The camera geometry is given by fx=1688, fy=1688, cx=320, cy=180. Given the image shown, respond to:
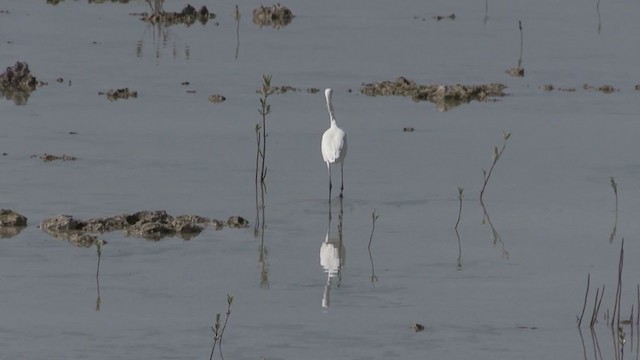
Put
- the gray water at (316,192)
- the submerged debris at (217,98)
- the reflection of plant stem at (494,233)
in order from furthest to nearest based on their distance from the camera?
the submerged debris at (217,98) → the reflection of plant stem at (494,233) → the gray water at (316,192)

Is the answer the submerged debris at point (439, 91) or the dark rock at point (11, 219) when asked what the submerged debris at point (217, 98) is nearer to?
the submerged debris at point (439, 91)

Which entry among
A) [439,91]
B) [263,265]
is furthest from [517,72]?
[263,265]

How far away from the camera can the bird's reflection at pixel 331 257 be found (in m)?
11.7

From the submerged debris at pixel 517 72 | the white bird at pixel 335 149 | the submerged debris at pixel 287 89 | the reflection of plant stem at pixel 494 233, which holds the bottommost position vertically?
the reflection of plant stem at pixel 494 233

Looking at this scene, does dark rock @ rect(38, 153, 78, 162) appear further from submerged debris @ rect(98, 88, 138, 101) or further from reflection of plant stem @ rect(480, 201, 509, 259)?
reflection of plant stem @ rect(480, 201, 509, 259)

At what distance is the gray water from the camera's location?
10.5m

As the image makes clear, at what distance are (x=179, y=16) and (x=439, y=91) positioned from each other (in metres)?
8.80

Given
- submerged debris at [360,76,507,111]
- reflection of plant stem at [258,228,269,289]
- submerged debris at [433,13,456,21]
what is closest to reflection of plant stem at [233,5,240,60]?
submerged debris at [433,13,456,21]

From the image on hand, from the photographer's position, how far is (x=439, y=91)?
782 inches

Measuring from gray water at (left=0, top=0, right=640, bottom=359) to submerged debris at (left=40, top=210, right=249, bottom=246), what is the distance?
131 millimetres

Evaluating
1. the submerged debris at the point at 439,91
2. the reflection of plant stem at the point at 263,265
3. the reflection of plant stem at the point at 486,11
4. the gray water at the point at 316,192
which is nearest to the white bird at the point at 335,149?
the gray water at the point at 316,192

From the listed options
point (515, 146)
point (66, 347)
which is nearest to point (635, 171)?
point (515, 146)

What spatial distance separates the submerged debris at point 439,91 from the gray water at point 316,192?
277 millimetres

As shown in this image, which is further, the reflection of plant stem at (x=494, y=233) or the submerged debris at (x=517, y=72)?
the submerged debris at (x=517, y=72)
